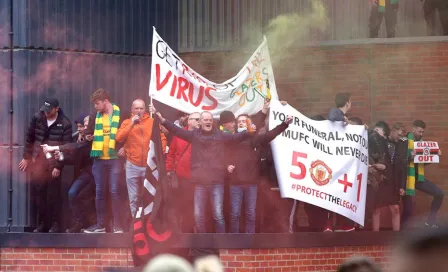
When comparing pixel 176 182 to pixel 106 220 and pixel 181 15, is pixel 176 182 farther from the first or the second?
pixel 181 15

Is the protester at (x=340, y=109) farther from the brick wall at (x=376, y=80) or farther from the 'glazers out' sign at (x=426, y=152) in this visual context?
the brick wall at (x=376, y=80)

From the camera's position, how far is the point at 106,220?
1070 cm

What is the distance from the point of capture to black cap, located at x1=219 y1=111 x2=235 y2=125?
1051 centimetres

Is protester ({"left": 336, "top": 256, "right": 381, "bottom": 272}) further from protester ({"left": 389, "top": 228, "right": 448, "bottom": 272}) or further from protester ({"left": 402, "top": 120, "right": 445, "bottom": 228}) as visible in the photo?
protester ({"left": 402, "top": 120, "right": 445, "bottom": 228})

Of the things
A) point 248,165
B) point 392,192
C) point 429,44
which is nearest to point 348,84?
point 429,44

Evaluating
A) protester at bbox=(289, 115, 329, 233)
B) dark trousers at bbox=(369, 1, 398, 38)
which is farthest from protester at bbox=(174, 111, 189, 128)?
dark trousers at bbox=(369, 1, 398, 38)

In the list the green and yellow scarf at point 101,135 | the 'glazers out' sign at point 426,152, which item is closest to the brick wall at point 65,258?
the green and yellow scarf at point 101,135

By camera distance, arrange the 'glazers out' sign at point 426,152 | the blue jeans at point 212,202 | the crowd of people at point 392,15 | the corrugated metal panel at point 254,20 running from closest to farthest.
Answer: the blue jeans at point 212,202 < the 'glazers out' sign at point 426,152 < the crowd of people at point 392,15 < the corrugated metal panel at point 254,20

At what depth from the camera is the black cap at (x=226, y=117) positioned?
1051 cm

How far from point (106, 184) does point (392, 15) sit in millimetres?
5566

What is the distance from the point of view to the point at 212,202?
1011cm

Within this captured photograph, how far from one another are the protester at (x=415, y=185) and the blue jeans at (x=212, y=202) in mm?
2761

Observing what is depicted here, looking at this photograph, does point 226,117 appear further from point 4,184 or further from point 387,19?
point 387,19

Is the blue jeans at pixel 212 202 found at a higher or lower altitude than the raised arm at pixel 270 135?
lower
